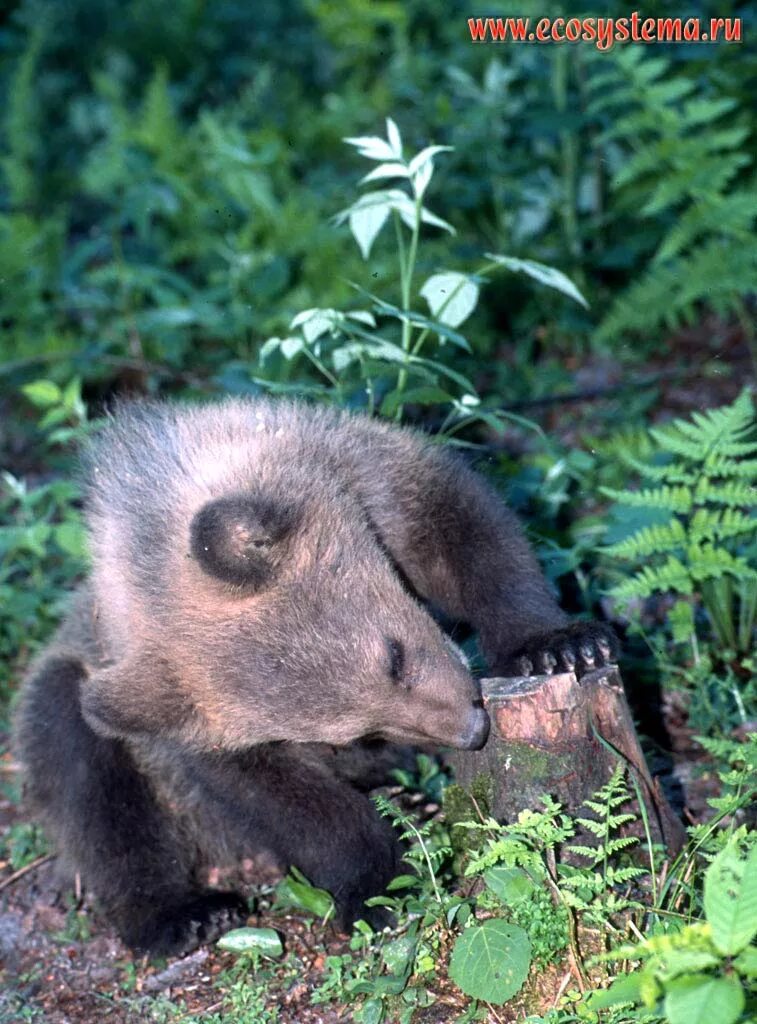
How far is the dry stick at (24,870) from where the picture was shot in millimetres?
4844

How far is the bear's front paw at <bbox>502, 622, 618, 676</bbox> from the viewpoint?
392cm

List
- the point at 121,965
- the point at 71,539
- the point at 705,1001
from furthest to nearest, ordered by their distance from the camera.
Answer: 1. the point at 71,539
2. the point at 121,965
3. the point at 705,1001

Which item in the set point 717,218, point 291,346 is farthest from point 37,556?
point 717,218

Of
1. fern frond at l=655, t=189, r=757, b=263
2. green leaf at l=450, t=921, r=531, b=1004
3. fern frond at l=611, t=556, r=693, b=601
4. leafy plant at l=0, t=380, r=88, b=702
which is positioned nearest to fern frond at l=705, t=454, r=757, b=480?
fern frond at l=611, t=556, r=693, b=601

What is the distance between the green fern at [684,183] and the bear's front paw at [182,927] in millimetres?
4153

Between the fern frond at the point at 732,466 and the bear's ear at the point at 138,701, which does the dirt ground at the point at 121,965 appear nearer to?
the bear's ear at the point at 138,701

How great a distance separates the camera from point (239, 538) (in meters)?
3.47

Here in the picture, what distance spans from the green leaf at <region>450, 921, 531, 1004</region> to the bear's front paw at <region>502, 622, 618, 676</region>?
0.84 m

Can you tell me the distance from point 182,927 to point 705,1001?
2.41 metres

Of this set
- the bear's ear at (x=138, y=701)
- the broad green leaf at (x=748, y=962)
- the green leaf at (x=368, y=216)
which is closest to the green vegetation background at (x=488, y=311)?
the green leaf at (x=368, y=216)

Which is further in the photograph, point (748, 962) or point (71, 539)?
point (71, 539)

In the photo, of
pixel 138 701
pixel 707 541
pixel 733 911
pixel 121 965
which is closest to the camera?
pixel 733 911

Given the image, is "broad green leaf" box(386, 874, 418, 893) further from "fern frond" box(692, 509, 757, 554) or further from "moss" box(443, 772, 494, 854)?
"fern frond" box(692, 509, 757, 554)

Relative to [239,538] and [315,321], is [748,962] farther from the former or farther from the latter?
[315,321]
